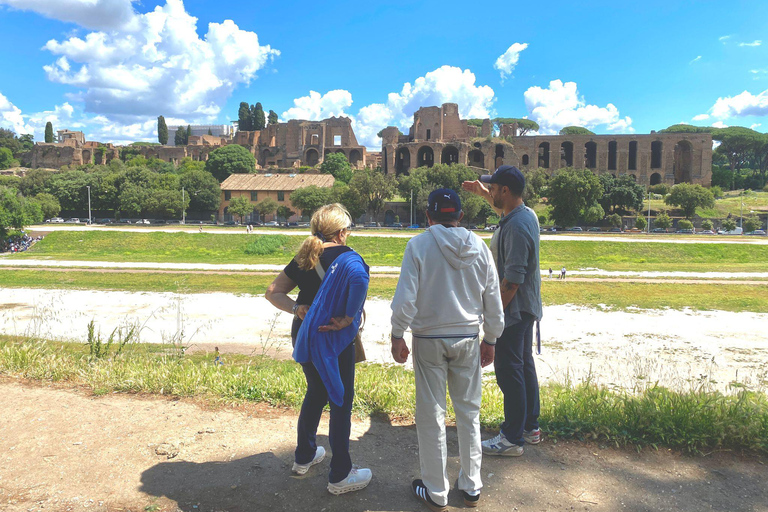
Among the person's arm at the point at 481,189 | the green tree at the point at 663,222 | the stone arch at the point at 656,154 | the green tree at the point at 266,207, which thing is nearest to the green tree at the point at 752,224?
the green tree at the point at 663,222

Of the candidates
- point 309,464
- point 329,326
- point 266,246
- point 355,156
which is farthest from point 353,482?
point 355,156

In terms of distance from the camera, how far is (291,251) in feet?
106

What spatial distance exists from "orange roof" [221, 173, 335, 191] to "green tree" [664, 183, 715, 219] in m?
35.8

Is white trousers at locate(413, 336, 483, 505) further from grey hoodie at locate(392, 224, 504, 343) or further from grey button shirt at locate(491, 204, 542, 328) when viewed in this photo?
grey button shirt at locate(491, 204, 542, 328)

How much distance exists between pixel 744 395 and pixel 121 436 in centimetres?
505

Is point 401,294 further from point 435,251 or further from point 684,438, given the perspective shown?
point 684,438

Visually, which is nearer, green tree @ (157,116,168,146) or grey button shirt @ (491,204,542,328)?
grey button shirt @ (491,204,542,328)

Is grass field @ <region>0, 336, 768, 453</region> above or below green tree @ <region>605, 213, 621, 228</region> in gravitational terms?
below

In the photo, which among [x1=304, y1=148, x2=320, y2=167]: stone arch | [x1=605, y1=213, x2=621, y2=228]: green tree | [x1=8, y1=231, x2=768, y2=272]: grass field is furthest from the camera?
[x1=304, y1=148, x2=320, y2=167]: stone arch

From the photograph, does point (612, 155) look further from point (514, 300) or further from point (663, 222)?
point (514, 300)

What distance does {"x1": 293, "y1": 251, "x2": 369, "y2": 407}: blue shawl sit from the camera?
10.4 ft

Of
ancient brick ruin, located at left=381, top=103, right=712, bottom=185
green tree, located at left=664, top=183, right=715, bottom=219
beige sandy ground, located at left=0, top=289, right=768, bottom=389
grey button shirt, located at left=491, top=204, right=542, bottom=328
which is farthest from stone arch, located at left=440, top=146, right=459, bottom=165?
grey button shirt, located at left=491, top=204, right=542, bottom=328

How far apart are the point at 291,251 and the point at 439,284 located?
1180 inches

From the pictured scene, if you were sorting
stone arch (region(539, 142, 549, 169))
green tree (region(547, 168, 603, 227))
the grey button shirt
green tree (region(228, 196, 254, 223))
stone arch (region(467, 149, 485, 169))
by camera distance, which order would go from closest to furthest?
the grey button shirt, green tree (region(547, 168, 603, 227)), green tree (region(228, 196, 254, 223)), stone arch (region(467, 149, 485, 169)), stone arch (region(539, 142, 549, 169))
